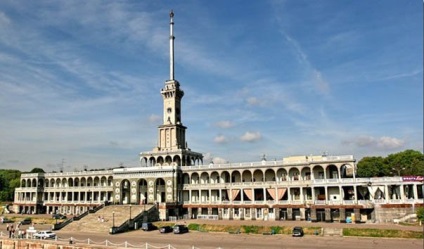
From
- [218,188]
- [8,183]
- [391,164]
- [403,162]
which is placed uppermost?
[403,162]

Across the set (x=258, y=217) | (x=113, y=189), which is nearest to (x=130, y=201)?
(x=113, y=189)

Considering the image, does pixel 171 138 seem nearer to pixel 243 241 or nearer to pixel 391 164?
pixel 243 241

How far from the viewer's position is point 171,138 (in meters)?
101

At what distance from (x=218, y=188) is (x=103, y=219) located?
25.8 meters

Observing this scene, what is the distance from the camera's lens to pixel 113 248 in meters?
45.1

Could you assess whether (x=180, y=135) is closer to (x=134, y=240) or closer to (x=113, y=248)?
(x=134, y=240)

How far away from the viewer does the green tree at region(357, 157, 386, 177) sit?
374ft

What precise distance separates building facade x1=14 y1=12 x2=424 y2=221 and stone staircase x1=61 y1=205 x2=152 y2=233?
7.04 metres

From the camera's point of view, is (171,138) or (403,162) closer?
(171,138)

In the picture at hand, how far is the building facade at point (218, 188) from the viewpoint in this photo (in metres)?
72.5

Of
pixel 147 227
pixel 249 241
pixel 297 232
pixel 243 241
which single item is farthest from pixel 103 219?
pixel 297 232

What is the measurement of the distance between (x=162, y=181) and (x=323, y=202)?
3760 centimetres

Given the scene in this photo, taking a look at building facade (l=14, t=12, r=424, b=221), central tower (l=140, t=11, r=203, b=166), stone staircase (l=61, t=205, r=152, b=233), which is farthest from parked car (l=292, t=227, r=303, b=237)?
central tower (l=140, t=11, r=203, b=166)

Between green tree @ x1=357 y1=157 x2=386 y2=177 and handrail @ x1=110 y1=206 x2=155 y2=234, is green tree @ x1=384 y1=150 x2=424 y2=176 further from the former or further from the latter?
handrail @ x1=110 y1=206 x2=155 y2=234
